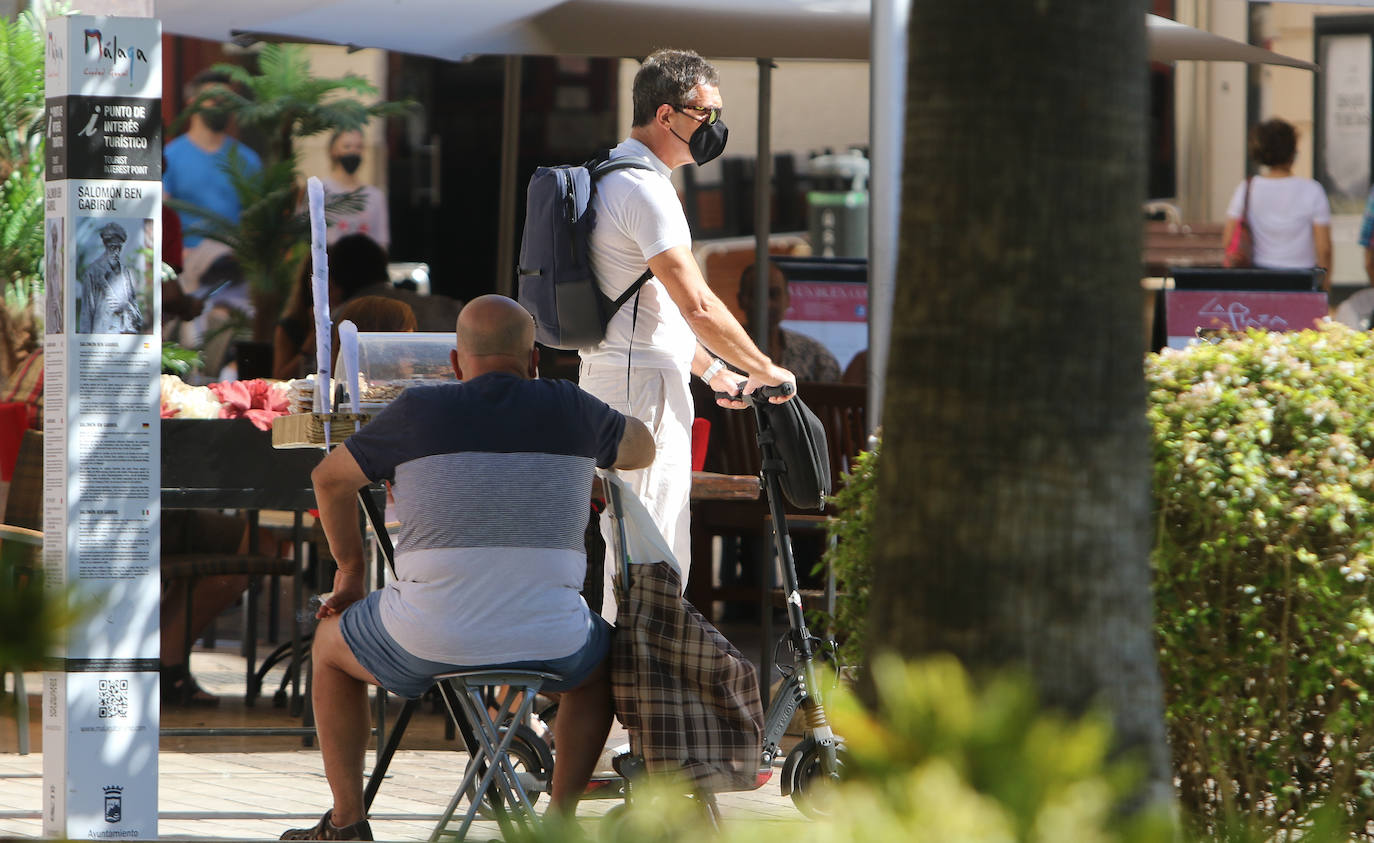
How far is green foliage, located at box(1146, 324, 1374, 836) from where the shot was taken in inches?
162

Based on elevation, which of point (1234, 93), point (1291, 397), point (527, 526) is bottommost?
point (527, 526)

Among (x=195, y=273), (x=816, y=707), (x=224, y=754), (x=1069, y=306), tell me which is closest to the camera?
(x=1069, y=306)

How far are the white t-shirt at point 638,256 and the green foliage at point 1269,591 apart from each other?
4.96 ft

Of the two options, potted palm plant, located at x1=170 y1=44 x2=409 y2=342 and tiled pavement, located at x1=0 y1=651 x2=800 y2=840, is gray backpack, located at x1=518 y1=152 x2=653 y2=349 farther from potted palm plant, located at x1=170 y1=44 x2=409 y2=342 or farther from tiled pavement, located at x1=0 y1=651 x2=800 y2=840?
potted palm plant, located at x1=170 y1=44 x2=409 y2=342

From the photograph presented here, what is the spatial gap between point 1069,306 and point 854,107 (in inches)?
509

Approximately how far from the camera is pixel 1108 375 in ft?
8.46

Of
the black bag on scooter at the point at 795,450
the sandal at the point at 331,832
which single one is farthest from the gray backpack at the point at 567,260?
the sandal at the point at 331,832

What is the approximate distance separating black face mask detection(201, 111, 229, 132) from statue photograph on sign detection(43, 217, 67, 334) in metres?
7.25

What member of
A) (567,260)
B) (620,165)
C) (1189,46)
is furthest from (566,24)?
(567,260)

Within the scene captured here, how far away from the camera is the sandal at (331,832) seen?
4.35 metres

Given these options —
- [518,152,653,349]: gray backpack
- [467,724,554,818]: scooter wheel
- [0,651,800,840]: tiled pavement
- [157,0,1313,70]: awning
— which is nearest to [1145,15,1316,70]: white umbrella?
[157,0,1313,70]: awning

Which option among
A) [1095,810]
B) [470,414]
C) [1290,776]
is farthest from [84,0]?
[1095,810]

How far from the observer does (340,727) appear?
4371 millimetres

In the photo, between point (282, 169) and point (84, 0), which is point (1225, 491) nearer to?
point (84, 0)
